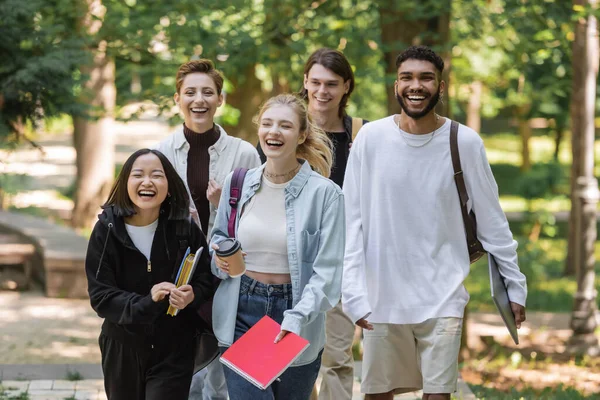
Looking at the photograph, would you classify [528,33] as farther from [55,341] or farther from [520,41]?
[55,341]

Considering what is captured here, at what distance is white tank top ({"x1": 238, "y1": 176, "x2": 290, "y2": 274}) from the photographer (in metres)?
4.08

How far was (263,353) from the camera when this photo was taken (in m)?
3.91

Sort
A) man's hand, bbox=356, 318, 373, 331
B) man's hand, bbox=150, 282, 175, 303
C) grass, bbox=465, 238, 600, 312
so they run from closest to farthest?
man's hand, bbox=150, 282, 175, 303 → man's hand, bbox=356, 318, 373, 331 → grass, bbox=465, 238, 600, 312

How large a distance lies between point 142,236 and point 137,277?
0.61 ft

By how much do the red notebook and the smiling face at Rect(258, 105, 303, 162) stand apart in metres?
0.72

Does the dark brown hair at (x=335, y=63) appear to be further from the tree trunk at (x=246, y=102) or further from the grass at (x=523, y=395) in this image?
the tree trunk at (x=246, y=102)

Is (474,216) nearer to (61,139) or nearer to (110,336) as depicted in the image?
(110,336)

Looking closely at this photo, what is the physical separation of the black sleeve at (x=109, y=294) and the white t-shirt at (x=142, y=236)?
9 cm

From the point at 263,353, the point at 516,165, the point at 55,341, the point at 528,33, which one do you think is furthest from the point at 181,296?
the point at 516,165

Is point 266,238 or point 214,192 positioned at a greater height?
point 214,192

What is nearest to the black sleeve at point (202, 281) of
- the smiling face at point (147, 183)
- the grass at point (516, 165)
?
the smiling face at point (147, 183)

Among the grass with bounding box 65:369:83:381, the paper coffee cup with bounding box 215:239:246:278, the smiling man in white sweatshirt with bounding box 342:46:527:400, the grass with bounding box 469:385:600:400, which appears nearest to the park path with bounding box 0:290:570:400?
the grass with bounding box 65:369:83:381

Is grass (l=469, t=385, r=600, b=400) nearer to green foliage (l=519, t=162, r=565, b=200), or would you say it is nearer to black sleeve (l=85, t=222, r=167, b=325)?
black sleeve (l=85, t=222, r=167, b=325)

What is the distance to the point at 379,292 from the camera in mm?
4504
